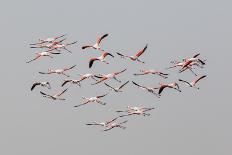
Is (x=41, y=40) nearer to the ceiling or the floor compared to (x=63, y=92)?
nearer to the ceiling

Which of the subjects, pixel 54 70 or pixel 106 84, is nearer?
pixel 106 84

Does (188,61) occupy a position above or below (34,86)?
above

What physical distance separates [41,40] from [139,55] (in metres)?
14.4

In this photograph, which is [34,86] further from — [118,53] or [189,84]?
[189,84]

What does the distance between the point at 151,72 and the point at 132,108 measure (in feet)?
27.3

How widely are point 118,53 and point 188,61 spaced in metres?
10.9

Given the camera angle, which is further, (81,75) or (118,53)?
(81,75)

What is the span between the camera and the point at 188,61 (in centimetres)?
8756

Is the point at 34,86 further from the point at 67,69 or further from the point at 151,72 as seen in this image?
Answer: the point at 151,72

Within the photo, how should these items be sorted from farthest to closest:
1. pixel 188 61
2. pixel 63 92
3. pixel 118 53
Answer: pixel 63 92
pixel 188 61
pixel 118 53

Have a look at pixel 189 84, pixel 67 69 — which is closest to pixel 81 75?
pixel 67 69

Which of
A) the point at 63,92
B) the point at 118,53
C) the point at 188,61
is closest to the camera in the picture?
the point at 118,53

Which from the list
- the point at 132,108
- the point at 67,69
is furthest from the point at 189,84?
the point at 67,69

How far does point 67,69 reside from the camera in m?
91.1
